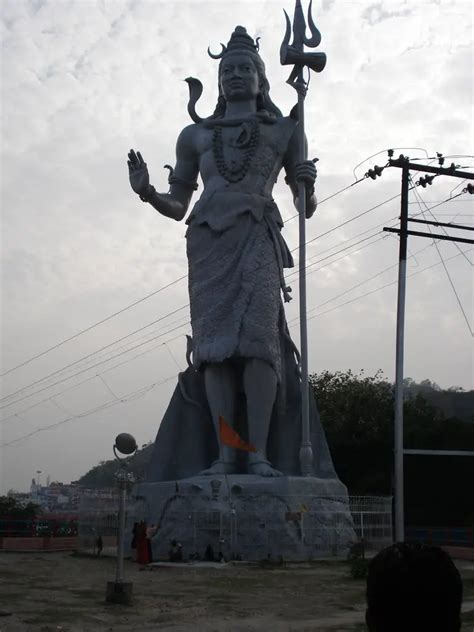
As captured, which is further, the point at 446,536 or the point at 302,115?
the point at 446,536

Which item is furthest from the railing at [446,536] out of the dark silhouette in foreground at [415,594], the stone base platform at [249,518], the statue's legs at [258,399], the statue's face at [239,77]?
the dark silhouette in foreground at [415,594]

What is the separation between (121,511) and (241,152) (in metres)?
6.96

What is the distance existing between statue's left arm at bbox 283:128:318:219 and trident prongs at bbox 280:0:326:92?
1.02 m

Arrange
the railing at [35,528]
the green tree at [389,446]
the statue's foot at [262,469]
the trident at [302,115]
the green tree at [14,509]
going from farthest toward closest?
the green tree at [389,446]
the green tree at [14,509]
the railing at [35,528]
the trident at [302,115]
the statue's foot at [262,469]

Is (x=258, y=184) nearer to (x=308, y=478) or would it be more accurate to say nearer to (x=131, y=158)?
(x=131, y=158)

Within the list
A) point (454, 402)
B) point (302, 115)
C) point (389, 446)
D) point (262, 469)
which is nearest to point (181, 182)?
point (302, 115)

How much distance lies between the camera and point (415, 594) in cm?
174

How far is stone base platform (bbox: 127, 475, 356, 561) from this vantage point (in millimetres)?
10695

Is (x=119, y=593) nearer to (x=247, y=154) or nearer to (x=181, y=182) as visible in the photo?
(x=247, y=154)

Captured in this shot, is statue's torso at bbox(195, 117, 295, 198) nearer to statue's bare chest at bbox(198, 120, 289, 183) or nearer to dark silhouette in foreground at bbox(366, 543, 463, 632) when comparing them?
statue's bare chest at bbox(198, 120, 289, 183)

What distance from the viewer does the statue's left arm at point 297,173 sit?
1237 cm

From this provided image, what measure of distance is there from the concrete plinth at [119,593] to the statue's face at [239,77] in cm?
854

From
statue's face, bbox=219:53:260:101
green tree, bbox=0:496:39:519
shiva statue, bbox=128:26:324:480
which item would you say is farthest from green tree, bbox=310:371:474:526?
statue's face, bbox=219:53:260:101

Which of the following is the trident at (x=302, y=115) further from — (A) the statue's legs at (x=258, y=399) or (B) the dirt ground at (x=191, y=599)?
(B) the dirt ground at (x=191, y=599)
